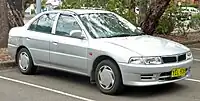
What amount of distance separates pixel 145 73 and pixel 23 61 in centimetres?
340

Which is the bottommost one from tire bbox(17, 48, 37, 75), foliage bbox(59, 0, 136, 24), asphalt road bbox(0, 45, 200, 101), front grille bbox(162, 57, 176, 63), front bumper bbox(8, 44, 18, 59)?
asphalt road bbox(0, 45, 200, 101)

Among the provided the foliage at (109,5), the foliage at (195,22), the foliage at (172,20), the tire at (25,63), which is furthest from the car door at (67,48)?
the foliage at (195,22)

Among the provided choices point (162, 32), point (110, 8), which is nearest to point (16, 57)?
point (110, 8)

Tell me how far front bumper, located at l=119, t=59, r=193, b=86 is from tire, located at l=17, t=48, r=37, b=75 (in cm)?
280

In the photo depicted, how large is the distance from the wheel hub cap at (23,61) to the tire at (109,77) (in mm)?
2304

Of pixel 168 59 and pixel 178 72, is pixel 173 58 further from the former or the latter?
pixel 178 72

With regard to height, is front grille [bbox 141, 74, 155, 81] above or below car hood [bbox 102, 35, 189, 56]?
below

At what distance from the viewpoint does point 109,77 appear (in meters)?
6.85

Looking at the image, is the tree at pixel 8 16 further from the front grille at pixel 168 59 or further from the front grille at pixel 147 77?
the front grille at pixel 168 59

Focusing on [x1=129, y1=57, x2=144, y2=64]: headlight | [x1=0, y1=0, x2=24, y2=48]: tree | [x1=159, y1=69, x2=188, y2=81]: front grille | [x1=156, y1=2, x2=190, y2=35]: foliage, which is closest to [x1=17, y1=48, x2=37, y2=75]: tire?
[x1=0, y1=0, x2=24, y2=48]: tree

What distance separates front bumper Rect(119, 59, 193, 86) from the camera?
21.3 feet

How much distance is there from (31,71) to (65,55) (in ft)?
4.75

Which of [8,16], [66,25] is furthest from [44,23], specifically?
[8,16]

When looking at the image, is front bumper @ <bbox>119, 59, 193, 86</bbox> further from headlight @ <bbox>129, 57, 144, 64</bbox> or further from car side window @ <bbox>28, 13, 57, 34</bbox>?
car side window @ <bbox>28, 13, 57, 34</bbox>
